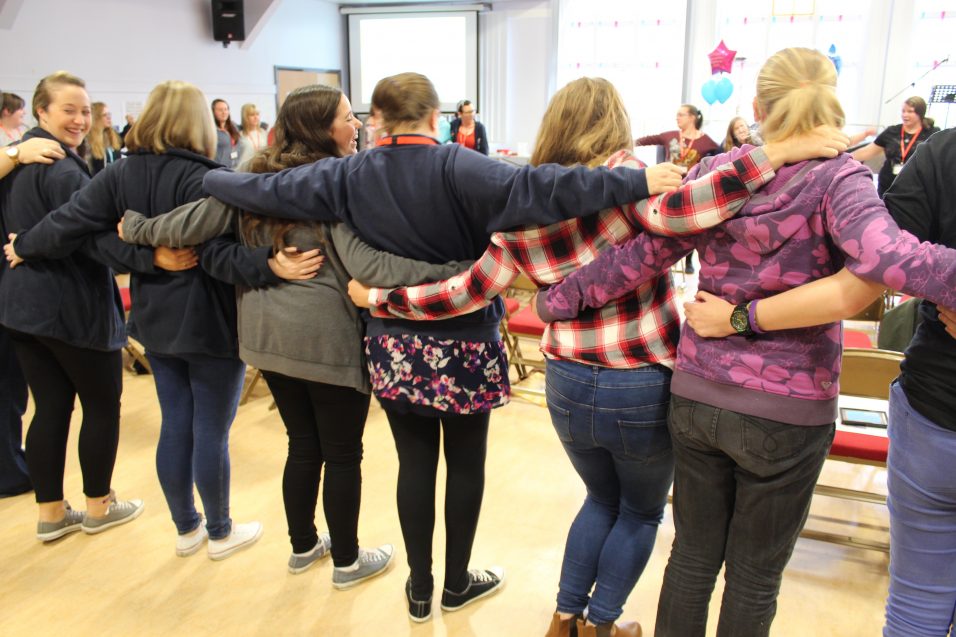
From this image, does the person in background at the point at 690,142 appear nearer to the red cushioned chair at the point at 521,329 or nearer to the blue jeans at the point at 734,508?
the red cushioned chair at the point at 521,329

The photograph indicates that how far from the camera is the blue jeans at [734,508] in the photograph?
1.42 metres

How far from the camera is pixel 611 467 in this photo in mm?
1792

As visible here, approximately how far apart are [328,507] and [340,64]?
10.6 m

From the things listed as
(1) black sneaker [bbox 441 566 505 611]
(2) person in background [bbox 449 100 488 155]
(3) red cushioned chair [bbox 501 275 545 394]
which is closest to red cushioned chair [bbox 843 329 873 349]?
(3) red cushioned chair [bbox 501 275 545 394]

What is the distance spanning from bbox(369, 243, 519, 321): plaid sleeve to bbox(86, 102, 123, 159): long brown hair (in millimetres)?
4924

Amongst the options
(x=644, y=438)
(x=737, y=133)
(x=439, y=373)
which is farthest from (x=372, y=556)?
(x=737, y=133)

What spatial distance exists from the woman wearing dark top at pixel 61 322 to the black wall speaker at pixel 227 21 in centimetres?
780

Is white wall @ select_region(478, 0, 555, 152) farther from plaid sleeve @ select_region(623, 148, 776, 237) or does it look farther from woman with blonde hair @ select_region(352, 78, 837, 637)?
plaid sleeve @ select_region(623, 148, 776, 237)

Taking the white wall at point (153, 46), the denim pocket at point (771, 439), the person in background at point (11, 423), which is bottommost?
the person in background at point (11, 423)

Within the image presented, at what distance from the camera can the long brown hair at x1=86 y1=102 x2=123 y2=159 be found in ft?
19.7

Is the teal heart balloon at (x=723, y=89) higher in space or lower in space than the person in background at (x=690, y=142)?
higher

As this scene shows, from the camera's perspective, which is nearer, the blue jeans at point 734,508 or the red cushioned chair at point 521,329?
the blue jeans at point 734,508

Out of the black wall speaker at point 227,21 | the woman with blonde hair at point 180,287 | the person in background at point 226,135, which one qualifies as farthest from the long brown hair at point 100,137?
the woman with blonde hair at point 180,287

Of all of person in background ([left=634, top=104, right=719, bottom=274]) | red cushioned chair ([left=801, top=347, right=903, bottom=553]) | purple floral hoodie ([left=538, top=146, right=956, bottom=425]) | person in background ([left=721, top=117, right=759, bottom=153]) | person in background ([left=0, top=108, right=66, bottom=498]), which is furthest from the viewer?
person in background ([left=634, top=104, right=719, bottom=274])
